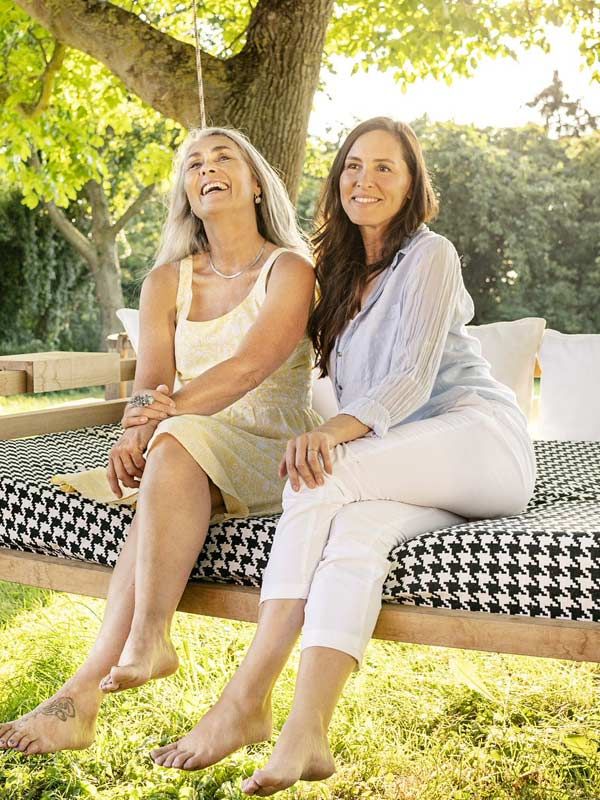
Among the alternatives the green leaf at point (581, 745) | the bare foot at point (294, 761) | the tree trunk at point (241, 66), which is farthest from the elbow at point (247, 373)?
the tree trunk at point (241, 66)

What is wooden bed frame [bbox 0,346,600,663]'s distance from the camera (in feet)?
6.43

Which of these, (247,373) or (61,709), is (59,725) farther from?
(247,373)

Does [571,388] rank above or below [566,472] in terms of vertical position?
→ above

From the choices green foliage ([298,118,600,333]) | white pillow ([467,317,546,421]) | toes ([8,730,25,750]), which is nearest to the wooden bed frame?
toes ([8,730,25,750])

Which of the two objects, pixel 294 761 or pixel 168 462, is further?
pixel 168 462

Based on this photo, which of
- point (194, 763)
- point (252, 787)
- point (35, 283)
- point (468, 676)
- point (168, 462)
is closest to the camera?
point (252, 787)

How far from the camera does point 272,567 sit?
2.00 metres

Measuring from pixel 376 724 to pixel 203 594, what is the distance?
3.03ft

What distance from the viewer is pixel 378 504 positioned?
2094mm

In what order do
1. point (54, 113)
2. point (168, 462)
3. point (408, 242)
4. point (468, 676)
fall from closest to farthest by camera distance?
point (168, 462) < point (408, 242) < point (468, 676) < point (54, 113)

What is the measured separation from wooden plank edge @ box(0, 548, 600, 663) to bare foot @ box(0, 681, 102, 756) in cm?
32

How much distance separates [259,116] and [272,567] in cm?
276

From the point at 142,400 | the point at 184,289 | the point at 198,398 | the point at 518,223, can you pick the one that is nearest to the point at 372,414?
the point at 198,398

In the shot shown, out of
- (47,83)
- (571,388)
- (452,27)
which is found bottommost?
(571,388)
